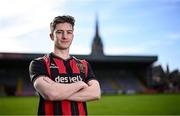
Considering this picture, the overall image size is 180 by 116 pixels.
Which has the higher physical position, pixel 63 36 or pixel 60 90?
pixel 63 36

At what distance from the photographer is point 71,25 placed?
2.28 metres

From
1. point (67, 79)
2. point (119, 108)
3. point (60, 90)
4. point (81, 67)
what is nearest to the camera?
point (60, 90)

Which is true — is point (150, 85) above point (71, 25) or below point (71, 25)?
below

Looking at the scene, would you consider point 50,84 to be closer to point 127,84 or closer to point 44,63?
point 44,63

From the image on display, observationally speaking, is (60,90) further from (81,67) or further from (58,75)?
(81,67)

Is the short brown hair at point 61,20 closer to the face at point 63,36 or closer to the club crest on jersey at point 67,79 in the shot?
the face at point 63,36

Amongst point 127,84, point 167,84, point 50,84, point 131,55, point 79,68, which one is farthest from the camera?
point 167,84

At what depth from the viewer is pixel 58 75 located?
7.38 ft

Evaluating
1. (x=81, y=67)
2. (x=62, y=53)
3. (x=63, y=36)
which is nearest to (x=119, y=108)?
(x=81, y=67)

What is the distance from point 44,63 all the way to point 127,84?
31.5 metres

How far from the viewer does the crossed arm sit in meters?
A: 2.14

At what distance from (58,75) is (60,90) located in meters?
0.15

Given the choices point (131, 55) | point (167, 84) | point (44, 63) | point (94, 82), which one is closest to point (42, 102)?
point (44, 63)

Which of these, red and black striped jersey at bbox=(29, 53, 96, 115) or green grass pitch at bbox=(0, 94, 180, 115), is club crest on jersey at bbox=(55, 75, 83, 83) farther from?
green grass pitch at bbox=(0, 94, 180, 115)
